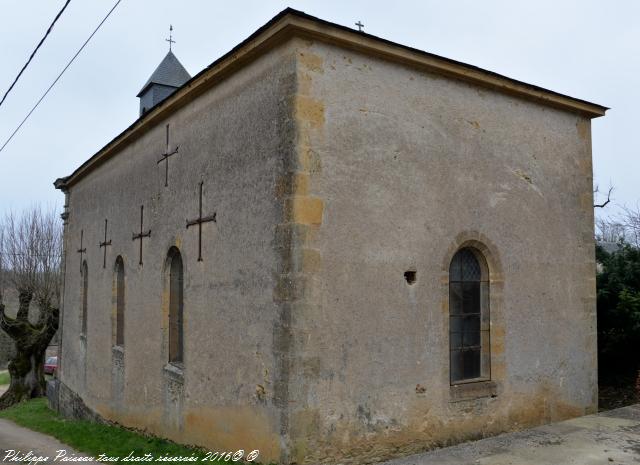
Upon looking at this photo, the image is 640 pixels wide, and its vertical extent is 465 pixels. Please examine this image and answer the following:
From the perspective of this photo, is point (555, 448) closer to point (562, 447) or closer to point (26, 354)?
point (562, 447)

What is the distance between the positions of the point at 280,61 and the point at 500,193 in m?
3.43

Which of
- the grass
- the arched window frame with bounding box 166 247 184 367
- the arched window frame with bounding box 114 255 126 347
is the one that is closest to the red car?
the grass

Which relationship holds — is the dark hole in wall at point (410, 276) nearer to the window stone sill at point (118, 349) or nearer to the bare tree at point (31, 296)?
the window stone sill at point (118, 349)

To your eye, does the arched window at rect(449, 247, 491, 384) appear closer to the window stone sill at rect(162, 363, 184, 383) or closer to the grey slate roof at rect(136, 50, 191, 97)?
the window stone sill at rect(162, 363, 184, 383)

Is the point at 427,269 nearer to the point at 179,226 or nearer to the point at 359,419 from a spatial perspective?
the point at 359,419

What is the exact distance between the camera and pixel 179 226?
8570mm

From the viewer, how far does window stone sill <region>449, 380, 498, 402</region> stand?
704 centimetres

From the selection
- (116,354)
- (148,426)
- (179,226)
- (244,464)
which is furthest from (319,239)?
(116,354)

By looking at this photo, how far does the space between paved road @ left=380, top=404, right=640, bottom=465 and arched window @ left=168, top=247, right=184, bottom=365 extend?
396 centimetres

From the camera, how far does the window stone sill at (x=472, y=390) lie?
7.04 m

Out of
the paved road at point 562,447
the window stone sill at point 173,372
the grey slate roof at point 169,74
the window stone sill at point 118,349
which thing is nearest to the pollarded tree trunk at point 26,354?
the grey slate roof at point 169,74

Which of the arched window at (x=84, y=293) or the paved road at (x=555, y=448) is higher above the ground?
the arched window at (x=84, y=293)

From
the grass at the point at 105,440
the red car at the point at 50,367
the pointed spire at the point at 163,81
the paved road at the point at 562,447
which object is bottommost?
the red car at the point at 50,367

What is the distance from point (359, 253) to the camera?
641 cm
